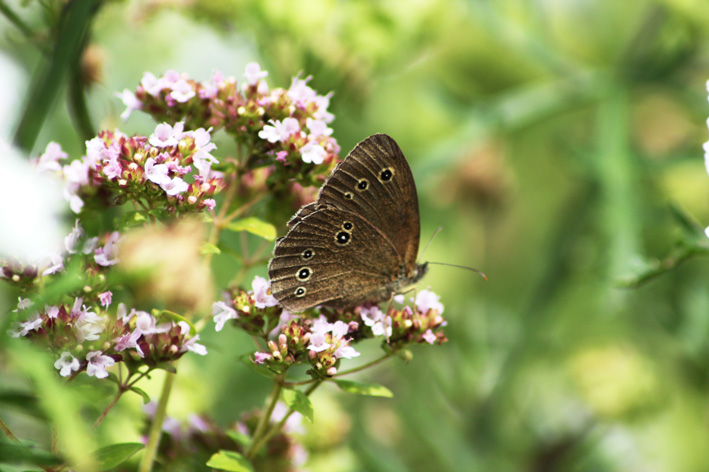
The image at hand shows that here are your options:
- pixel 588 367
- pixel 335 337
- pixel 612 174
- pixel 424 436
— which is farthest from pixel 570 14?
pixel 335 337

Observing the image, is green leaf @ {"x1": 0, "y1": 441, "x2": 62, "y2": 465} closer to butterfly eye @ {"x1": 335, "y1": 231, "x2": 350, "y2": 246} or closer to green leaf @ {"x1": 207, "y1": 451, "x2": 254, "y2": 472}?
green leaf @ {"x1": 207, "y1": 451, "x2": 254, "y2": 472}

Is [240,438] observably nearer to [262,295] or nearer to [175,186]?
[262,295]

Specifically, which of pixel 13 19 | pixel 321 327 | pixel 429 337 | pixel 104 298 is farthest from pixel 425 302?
pixel 13 19

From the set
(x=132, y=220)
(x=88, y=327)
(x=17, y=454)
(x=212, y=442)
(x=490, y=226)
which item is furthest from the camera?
(x=490, y=226)

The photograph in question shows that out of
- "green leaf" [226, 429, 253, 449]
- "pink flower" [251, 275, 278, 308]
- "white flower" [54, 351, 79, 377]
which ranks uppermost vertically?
"pink flower" [251, 275, 278, 308]

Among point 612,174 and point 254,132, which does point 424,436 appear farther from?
point 254,132

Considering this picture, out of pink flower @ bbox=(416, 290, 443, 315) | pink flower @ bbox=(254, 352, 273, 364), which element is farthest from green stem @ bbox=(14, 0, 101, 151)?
pink flower @ bbox=(416, 290, 443, 315)

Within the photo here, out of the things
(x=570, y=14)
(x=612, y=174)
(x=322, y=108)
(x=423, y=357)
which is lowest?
(x=322, y=108)
